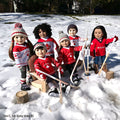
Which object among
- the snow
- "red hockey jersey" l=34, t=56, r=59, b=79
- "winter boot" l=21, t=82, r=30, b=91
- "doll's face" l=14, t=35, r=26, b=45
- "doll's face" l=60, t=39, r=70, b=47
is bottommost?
the snow

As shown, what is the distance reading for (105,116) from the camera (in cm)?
211

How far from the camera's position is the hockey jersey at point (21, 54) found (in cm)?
265

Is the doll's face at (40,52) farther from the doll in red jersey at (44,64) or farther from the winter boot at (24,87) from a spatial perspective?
the winter boot at (24,87)

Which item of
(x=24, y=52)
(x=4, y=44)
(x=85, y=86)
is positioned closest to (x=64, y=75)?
(x=85, y=86)

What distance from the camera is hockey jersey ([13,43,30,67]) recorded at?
2.65 m

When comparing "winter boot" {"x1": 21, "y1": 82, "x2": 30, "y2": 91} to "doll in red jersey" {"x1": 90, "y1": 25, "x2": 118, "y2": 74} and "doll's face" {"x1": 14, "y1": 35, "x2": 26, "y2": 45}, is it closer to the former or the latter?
"doll's face" {"x1": 14, "y1": 35, "x2": 26, "y2": 45}

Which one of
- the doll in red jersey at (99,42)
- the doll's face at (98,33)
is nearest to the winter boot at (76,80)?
the doll in red jersey at (99,42)

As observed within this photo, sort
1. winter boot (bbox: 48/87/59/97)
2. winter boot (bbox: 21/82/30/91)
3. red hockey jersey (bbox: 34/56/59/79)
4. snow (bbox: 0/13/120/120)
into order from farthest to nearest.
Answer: winter boot (bbox: 21/82/30/91), red hockey jersey (bbox: 34/56/59/79), winter boot (bbox: 48/87/59/97), snow (bbox: 0/13/120/120)

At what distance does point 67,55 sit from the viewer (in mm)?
3152

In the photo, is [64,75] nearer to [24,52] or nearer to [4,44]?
[24,52]

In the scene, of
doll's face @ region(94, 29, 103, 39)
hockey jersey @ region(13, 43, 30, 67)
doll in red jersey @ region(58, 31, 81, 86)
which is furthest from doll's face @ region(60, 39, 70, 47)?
hockey jersey @ region(13, 43, 30, 67)

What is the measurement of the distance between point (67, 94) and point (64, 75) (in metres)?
0.83

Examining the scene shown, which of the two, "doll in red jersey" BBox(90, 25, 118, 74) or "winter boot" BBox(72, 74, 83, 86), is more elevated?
"doll in red jersey" BBox(90, 25, 118, 74)

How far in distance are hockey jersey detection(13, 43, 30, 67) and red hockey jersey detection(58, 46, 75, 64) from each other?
29.2 inches
